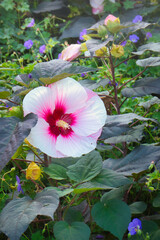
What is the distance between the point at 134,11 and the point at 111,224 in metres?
2.92

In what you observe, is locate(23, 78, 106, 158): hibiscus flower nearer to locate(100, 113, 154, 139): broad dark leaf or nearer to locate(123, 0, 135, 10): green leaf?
locate(100, 113, 154, 139): broad dark leaf

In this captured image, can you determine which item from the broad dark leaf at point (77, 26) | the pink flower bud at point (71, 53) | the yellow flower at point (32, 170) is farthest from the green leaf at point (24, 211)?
the broad dark leaf at point (77, 26)

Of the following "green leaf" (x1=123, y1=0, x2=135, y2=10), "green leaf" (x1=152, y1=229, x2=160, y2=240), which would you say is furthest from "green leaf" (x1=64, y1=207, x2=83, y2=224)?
"green leaf" (x1=123, y1=0, x2=135, y2=10)

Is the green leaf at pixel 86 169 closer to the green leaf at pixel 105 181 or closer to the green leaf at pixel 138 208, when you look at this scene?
the green leaf at pixel 105 181

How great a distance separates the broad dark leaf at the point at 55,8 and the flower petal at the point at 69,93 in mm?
3046

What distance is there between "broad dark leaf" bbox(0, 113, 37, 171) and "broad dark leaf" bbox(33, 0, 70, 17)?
10.2ft

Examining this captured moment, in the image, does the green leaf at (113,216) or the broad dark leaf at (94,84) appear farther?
the broad dark leaf at (94,84)

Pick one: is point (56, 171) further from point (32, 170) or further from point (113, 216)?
point (113, 216)

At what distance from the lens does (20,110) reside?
718 mm

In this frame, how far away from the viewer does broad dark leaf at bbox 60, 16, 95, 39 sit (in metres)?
3.27

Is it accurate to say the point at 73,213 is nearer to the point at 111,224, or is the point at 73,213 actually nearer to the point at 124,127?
the point at 111,224

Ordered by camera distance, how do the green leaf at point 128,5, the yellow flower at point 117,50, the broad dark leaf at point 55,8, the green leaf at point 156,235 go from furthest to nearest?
the broad dark leaf at point 55,8 < the green leaf at point 128,5 < the yellow flower at point 117,50 < the green leaf at point 156,235

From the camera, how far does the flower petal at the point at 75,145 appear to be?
70 cm

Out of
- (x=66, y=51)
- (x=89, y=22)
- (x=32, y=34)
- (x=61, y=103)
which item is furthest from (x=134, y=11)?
(x=61, y=103)
